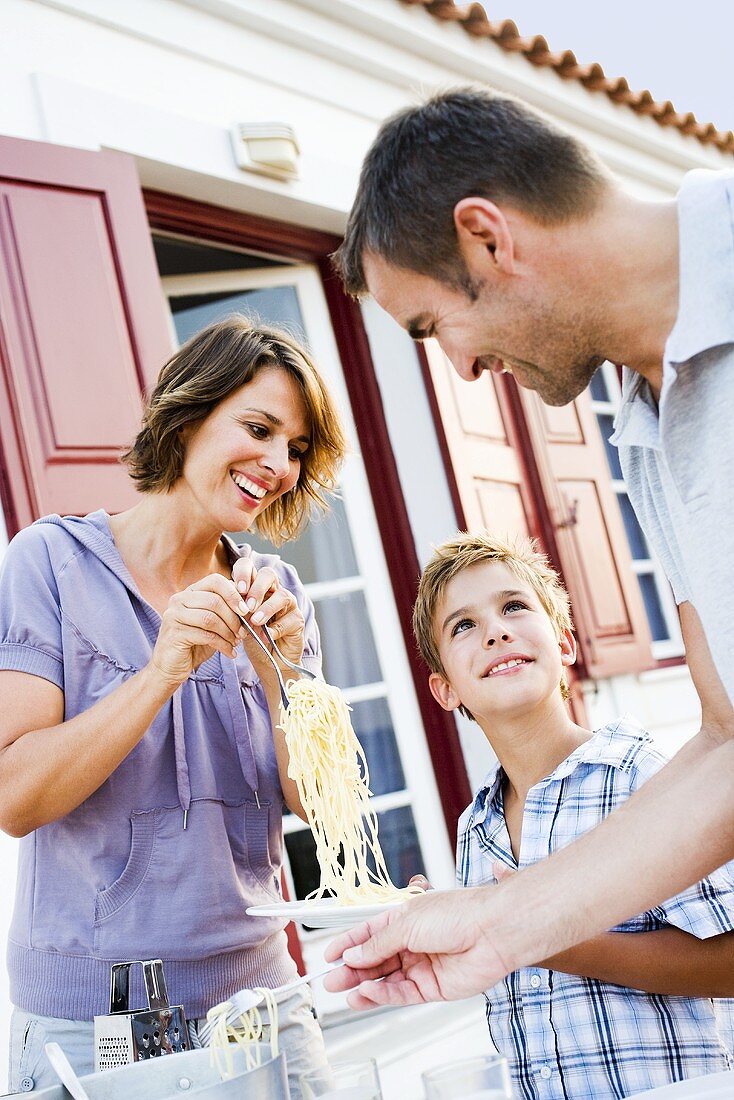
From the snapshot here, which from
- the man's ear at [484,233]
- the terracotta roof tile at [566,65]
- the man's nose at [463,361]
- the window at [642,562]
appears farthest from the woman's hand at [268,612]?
the window at [642,562]

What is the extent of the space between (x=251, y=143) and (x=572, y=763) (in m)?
3.02

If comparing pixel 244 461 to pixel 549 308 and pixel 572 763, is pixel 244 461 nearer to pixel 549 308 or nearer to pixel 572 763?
pixel 572 763

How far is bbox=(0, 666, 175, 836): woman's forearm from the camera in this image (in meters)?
1.99

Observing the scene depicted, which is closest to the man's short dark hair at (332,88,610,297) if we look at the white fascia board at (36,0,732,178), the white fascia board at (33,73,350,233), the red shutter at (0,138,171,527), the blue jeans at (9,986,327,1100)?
the blue jeans at (9,986,327,1100)

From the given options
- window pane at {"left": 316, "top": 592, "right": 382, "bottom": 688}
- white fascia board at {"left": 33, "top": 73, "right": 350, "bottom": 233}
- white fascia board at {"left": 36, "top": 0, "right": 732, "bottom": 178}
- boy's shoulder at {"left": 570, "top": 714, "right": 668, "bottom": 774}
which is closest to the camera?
boy's shoulder at {"left": 570, "top": 714, "right": 668, "bottom": 774}

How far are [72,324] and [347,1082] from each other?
2.76 m

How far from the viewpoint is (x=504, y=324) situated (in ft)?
4.91

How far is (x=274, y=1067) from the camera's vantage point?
1.15 metres

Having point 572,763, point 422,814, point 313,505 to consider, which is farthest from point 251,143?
point 572,763

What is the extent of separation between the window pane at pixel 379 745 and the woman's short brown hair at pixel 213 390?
218 cm

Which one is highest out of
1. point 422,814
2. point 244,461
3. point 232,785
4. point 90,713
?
point 244,461

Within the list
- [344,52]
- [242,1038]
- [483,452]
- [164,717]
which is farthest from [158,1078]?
[344,52]

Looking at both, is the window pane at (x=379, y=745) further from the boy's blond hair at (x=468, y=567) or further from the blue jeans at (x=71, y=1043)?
the blue jeans at (x=71, y=1043)

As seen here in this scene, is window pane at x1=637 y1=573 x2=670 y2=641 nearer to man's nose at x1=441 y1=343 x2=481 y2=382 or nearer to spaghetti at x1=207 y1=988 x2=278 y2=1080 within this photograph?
man's nose at x1=441 y1=343 x2=481 y2=382
